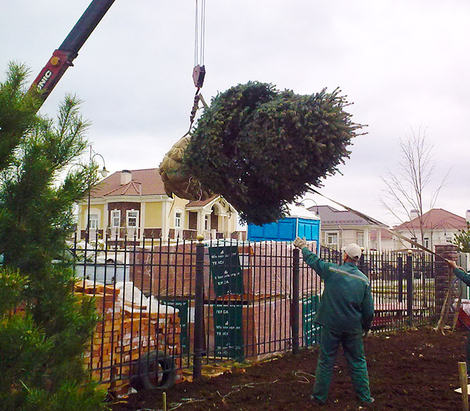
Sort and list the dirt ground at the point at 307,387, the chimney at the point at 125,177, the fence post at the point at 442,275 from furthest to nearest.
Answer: the chimney at the point at 125,177 → the fence post at the point at 442,275 → the dirt ground at the point at 307,387

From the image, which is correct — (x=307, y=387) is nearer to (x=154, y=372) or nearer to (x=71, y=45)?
(x=154, y=372)

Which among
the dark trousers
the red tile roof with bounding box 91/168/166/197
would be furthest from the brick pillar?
the red tile roof with bounding box 91/168/166/197

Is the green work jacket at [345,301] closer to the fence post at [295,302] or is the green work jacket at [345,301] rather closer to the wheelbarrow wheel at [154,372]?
the wheelbarrow wheel at [154,372]

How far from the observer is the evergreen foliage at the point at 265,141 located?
425cm

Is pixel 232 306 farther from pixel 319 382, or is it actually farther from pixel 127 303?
pixel 319 382

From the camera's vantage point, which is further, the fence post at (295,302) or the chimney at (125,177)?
the chimney at (125,177)

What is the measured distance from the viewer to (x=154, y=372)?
562 cm

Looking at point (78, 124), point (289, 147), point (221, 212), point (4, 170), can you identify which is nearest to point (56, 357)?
point (4, 170)

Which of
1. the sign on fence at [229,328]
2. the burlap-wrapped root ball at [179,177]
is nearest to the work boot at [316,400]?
the sign on fence at [229,328]

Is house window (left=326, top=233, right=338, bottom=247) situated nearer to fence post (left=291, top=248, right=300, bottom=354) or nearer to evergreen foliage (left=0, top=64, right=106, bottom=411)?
fence post (left=291, top=248, right=300, bottom=354)

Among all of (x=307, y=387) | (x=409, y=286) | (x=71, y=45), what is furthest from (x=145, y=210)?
(x=307, y=387)

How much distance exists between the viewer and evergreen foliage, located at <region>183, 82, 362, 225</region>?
4254mm

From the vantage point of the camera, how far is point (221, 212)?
38.0 m

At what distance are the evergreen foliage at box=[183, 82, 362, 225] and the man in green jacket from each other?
1.15 meters
